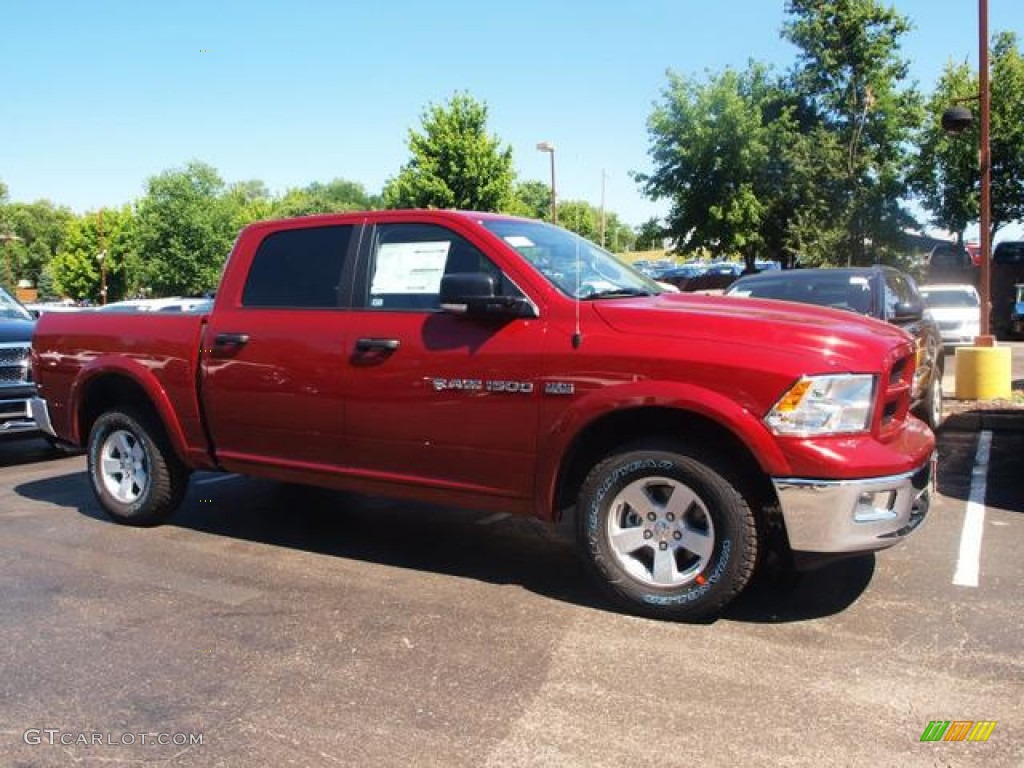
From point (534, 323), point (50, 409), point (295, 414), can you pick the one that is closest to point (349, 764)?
point (534, 323)

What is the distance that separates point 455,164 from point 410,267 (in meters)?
23.8

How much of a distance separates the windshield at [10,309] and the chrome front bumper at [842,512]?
8.85 meters

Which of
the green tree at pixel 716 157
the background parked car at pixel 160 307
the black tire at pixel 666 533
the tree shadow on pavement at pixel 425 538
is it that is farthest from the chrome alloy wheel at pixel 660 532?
the green tree at pixel 716 157

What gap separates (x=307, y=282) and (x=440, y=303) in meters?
1.05

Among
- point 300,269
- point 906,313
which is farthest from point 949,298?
point 300,269

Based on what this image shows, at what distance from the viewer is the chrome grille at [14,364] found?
8602mm

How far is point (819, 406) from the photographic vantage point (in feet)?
12.2

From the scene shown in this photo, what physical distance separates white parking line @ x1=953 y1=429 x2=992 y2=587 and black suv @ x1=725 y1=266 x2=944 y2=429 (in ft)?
2.17

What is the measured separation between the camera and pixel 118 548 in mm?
5395

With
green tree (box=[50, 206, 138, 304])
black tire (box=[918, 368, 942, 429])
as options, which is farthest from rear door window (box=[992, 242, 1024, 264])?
green tree (box=[50, 206, 138, 304])

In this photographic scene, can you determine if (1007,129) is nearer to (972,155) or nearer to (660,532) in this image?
(972,155)

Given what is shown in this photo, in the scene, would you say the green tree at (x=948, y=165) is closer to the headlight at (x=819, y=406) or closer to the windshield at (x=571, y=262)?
the windshield at (x=571, y=262)

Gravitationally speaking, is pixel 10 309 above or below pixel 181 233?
below

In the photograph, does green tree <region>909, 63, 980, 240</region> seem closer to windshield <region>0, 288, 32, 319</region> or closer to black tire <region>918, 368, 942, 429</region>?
black tire <region>918, 368, 942, 429</region>
